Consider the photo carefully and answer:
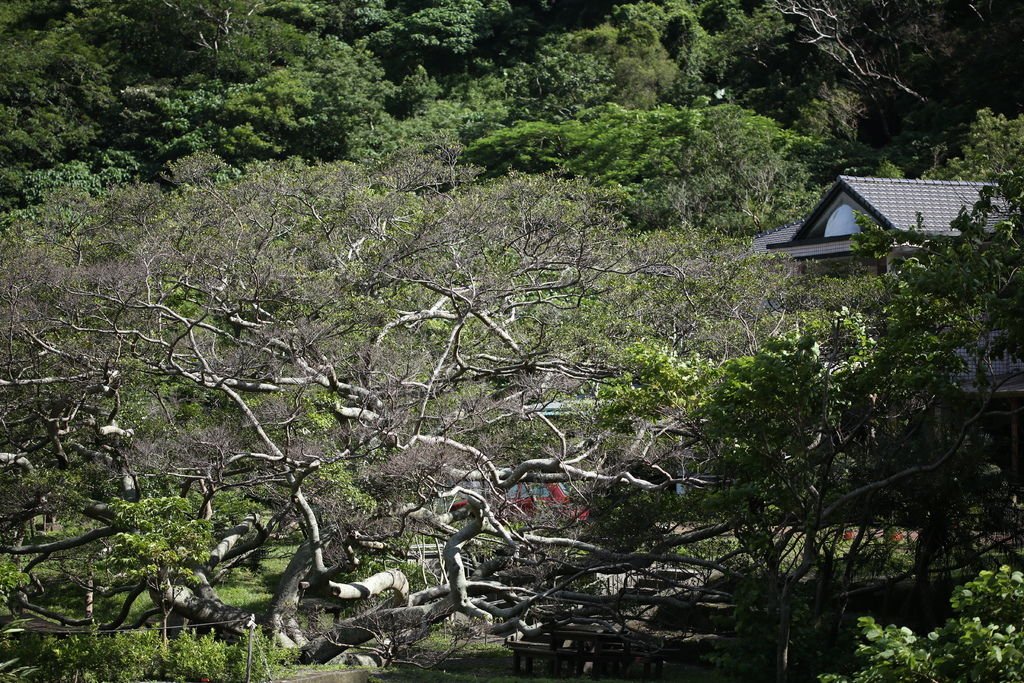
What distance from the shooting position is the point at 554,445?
46.4 ft

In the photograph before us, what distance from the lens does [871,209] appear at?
59.0 feet

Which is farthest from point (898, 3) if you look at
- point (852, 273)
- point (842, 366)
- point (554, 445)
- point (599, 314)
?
point (842, 366)

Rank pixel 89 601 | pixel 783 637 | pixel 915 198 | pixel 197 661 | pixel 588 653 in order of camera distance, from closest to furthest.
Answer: pixel 783 637 < pixel 197 661 < pixel 588 653 < pixel 89 601 < pixel 915 198

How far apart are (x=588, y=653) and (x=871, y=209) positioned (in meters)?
9.43

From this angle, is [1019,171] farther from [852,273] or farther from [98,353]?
[98,353]

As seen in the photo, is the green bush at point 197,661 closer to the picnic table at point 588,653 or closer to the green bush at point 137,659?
the green bush at point 137,659

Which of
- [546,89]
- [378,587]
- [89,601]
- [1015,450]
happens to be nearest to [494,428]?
[378,587]

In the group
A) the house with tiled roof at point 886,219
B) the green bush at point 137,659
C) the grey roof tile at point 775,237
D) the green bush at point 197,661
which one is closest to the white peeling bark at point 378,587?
the green bush at point 137,659

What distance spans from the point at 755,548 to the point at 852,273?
10.5 metres

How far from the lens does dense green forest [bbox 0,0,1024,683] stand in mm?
9453

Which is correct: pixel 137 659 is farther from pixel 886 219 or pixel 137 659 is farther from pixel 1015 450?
pixel 886 219

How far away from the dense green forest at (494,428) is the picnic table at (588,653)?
0.19 m

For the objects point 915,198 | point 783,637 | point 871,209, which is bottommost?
point 783,637

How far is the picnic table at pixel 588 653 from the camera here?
1209 cm
